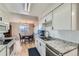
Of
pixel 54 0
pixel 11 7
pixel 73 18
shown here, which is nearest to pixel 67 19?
pixel 73 18

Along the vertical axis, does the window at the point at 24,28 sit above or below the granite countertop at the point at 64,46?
above

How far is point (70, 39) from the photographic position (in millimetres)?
1851

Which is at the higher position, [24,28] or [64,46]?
[24,28]

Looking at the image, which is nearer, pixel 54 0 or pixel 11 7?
pixel 54 0

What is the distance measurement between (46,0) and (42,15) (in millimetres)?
2336

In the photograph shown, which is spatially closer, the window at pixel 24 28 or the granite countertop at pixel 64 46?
the granite countertop at pixel 64 46

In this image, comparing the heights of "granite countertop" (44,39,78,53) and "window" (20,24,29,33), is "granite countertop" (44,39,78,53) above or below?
below

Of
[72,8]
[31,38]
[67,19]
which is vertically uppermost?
[72,8]

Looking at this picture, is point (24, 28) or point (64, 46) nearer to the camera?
point (64, 46)

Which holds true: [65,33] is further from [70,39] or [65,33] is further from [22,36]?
[22,36]

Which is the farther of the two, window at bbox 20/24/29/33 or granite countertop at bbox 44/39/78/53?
window at bbox 20/24/29/33

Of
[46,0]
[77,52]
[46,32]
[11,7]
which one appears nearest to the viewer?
[46,0]

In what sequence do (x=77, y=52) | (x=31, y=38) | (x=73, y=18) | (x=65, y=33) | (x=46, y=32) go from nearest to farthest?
(x=73, y=18), (x=77, y=52), (x=65, y=33), (x=46, y=32), (x=31, y=38)

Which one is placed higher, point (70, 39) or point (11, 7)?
point (11, 7)
